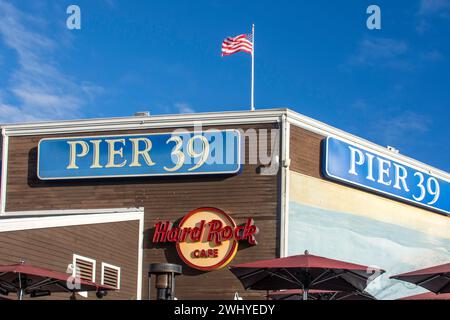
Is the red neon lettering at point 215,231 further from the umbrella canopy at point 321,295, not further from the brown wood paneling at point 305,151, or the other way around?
the umbrella canopy at point 321,295

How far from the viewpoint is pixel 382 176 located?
2894 cm

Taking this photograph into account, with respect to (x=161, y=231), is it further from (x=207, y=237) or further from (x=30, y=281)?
(x=30, y=281)

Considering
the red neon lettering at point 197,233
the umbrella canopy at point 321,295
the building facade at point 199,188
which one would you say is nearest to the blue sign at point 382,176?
the building facade at point 199,188

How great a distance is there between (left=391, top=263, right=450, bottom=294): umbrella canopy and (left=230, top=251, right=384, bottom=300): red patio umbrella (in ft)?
1.91

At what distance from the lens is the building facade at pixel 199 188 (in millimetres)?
24922

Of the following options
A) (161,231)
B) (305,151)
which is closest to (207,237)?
(161,231)

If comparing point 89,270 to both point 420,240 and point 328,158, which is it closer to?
point 328,158

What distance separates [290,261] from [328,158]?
11.3m

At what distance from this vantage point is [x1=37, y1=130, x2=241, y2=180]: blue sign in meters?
25.4

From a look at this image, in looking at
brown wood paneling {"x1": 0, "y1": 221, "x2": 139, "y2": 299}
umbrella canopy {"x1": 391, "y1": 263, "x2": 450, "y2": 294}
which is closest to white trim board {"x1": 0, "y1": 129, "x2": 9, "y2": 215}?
brown wood paneling {"x1": 0, "y1": 221, "x2": 139, "y2": 299}

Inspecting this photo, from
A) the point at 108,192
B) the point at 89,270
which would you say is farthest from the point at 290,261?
the point at 108,192

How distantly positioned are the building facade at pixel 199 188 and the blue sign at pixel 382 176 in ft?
0.23

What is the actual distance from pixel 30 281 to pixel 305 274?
217 inches

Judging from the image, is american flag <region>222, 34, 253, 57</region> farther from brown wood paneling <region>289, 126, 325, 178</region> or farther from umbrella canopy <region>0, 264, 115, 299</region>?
umbrella canopy <region>0, 264, 115, 299</region>
